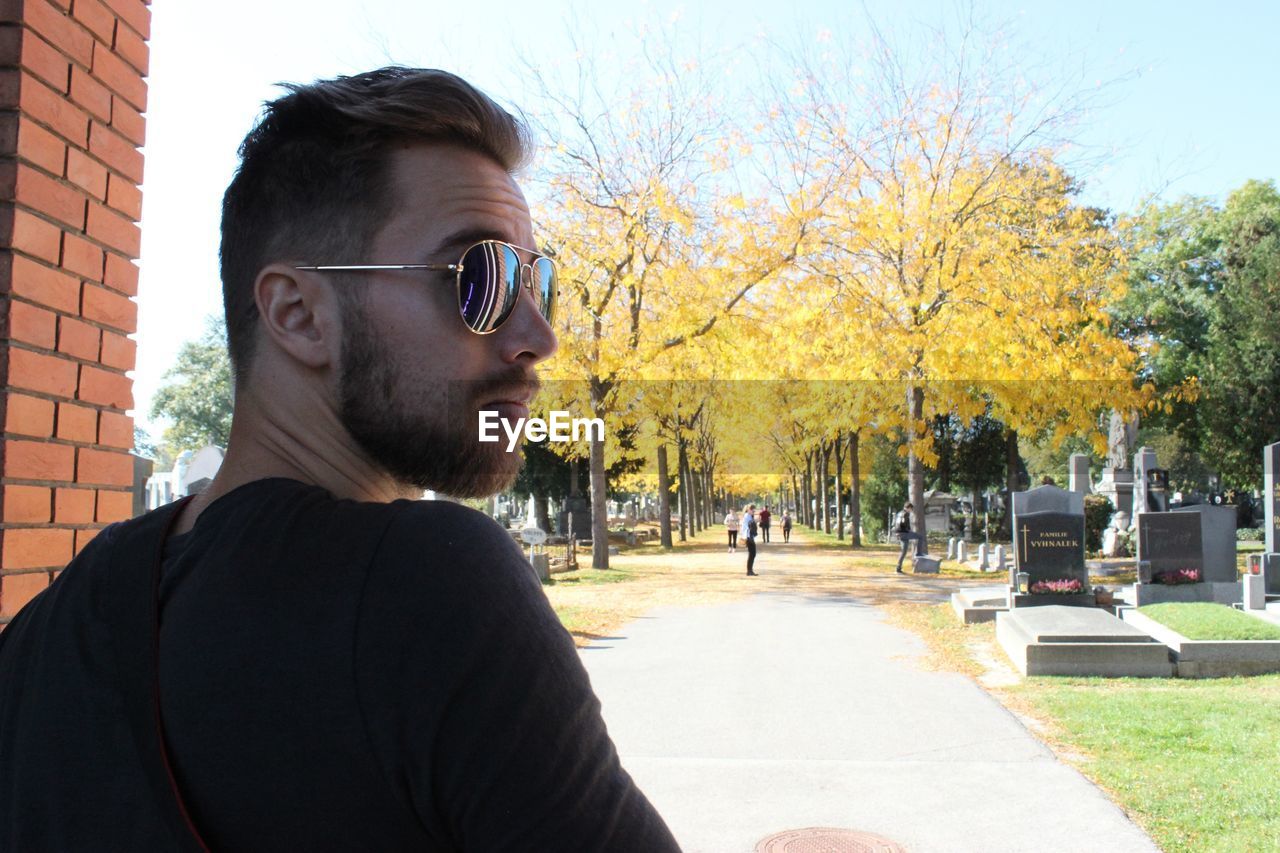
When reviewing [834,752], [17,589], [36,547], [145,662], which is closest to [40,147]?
[36,547]

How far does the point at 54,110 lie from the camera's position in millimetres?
3008

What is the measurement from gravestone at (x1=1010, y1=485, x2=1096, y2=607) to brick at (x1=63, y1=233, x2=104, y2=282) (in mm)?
13227

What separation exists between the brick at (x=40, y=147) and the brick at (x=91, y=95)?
0.19 meters

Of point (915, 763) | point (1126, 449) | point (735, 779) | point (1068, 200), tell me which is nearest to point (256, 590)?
point (735, 779)

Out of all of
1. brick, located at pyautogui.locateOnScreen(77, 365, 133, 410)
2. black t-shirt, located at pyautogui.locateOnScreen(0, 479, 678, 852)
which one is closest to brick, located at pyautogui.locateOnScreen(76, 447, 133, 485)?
brick, located at pyautogui.locateOnScreen(77, 365, 133, 410)

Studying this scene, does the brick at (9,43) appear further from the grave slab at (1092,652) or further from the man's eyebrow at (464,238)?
the grave slab at (1092,652)

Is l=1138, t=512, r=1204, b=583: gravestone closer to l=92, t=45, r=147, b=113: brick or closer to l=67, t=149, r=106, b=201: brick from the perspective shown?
l=92, t=45, r=147, b=113: brick

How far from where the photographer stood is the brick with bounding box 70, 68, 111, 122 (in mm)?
3117

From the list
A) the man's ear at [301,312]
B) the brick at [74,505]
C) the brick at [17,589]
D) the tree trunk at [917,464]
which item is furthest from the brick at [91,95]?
the tree trunk at [917,464]

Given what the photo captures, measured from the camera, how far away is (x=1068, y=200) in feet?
73.8

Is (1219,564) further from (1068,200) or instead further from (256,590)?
(256,590)

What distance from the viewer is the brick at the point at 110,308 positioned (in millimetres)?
3162

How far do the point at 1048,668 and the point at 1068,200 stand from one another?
50.6 ft

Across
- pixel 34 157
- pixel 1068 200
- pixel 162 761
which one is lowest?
pixel 162 761
